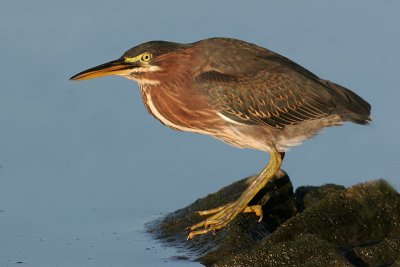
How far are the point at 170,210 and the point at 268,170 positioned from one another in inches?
59.3

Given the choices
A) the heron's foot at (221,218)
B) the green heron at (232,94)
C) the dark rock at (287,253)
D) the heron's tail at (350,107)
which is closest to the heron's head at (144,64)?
the green heron at (232,94)

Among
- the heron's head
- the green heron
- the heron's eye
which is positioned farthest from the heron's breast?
the heron's eye

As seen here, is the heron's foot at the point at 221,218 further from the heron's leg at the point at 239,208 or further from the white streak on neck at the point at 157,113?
the white streak on neck at the point at 157,113

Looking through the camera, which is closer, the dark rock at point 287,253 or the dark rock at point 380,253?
the dark rock at point 287,253

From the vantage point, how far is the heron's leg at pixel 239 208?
25.5ft

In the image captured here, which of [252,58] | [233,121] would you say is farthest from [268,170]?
[252,58]

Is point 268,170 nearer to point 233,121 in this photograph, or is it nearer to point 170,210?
point 233,121

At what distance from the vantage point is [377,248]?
658cm

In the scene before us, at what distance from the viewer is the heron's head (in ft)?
26.4

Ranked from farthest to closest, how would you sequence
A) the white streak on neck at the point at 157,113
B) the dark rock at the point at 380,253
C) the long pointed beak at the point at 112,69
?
1. the white streak on neck at the point at 157,113
2. the long pointed beak at the point at 112,69
3. the dark rock at the point at 380,253

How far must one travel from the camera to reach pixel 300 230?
7.08 meters

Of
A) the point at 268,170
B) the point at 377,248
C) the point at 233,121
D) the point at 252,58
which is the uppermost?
the point at 252,58

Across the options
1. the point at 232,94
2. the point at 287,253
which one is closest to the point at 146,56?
the point at 232,94

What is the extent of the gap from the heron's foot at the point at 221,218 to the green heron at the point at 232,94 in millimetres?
13
